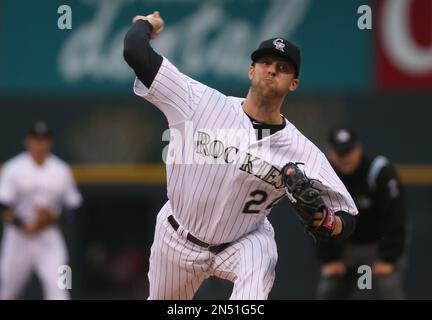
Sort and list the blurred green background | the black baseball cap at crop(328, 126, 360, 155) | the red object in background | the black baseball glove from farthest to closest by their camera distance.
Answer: the red object in background → the blurred green background → the black baseball cap at crop(328, 126, 360, 155) → the black baseball glove

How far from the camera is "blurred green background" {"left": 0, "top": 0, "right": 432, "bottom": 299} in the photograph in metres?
10.6

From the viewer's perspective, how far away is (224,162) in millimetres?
5406

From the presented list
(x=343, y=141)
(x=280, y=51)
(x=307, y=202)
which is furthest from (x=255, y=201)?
(x=343, y=141)

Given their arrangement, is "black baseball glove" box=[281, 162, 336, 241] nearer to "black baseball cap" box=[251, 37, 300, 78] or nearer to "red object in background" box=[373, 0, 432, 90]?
"black baseball cap" box=[251, 37, 300, 78]

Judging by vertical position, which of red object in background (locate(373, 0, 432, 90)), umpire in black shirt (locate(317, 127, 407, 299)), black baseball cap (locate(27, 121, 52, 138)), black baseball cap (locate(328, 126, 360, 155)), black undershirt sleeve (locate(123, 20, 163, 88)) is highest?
red object in background (locate(373, 0, 432, 90))

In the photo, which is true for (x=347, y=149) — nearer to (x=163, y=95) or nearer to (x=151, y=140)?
(x=163, y=95)

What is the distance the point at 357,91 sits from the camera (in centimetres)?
1070

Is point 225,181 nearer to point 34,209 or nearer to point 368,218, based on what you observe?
point 368,218

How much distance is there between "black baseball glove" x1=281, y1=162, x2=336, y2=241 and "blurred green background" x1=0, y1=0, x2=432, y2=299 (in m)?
5.32

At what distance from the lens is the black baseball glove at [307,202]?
509 cm

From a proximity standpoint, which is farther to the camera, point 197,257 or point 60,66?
point 60,66

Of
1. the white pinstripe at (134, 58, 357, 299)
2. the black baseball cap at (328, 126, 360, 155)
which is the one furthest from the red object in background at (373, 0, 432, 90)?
the white pinstripe at (134, 58, 357, 299)
